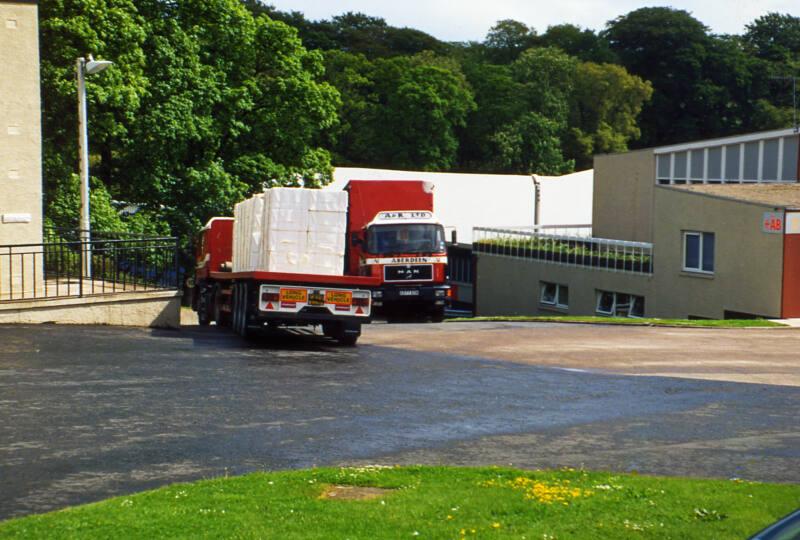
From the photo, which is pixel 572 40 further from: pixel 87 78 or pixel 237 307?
pixel 237 307

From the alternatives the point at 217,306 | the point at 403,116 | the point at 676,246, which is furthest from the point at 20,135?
the point at 403,116

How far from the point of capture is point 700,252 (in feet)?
140

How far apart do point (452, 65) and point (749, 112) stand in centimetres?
3264

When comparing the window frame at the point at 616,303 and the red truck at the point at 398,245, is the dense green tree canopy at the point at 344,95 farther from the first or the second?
the window frame at the point at 616,303

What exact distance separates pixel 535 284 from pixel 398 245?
18.8 metres

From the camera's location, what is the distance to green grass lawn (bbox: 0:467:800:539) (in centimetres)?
873

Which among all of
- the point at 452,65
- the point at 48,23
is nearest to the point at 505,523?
the point at 48,23

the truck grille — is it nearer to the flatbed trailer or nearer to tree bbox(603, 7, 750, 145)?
the flatbed trailer

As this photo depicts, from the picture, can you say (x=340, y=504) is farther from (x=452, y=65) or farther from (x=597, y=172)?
(x=452, y=65)

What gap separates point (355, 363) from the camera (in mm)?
19844

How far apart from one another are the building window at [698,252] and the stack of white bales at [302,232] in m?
22.8

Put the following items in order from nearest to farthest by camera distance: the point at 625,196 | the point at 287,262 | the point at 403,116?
the point at 287,262, the point at 625,196, the point at 403,116

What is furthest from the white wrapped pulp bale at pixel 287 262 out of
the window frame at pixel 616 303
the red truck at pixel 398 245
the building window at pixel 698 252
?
the window frame at pixel 616 303

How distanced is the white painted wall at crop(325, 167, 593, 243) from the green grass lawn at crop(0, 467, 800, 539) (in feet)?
178
